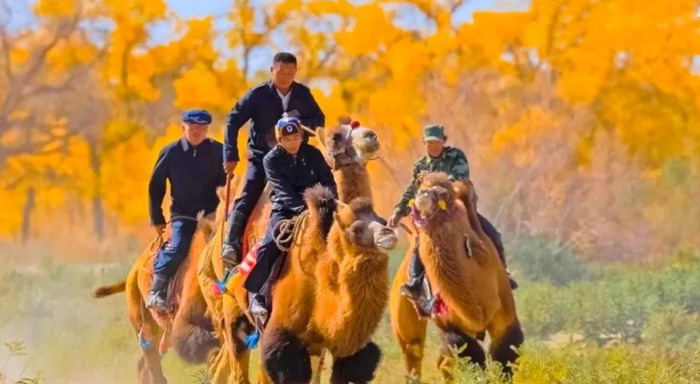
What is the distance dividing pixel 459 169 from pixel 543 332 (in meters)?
5.84

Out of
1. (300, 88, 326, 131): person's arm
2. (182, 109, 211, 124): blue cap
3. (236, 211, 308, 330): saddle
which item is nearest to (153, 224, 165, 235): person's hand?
(182, 109, 211, 124): blue cap

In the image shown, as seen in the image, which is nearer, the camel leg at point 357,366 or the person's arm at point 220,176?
the camel leg at point 357,366

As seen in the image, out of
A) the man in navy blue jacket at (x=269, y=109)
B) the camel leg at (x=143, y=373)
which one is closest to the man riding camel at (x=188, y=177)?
the camel leg at (x=143, y=373)

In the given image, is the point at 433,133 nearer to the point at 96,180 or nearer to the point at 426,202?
the point at 426,202

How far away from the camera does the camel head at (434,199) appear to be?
9.33 metres

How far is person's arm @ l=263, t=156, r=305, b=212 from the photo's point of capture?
803 cm

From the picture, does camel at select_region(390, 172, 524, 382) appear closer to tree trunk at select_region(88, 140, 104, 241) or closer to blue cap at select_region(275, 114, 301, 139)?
blue cap at select_region(275, 114, 301, 139)

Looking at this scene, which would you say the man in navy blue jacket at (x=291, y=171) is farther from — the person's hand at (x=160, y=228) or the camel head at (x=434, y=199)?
the person's hand at (x=160, y=228)

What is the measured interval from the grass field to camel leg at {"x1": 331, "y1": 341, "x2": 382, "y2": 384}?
23.2 inches

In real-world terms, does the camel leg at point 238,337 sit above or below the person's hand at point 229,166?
below

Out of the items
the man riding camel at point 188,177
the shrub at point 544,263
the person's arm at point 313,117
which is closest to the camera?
the person's arm at point 313,117

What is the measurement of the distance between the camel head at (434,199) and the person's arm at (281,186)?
1.49m

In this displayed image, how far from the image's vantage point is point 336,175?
24.0 ft

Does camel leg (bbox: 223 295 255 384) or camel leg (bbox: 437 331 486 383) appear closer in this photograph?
camel leg (bbox: 223 295 255 384)
